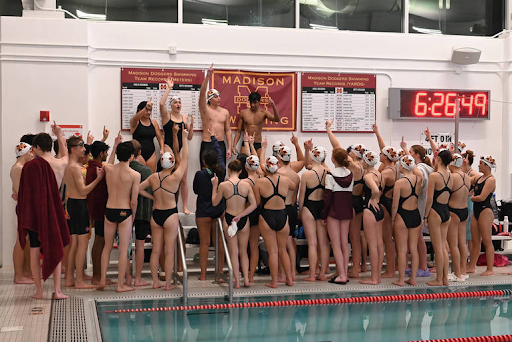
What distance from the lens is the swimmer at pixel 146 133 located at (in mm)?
9945

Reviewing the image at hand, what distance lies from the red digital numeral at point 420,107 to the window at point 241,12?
261cm

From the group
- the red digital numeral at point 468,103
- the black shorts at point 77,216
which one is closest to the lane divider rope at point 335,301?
the black shorts at point 77,216

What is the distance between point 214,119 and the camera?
1030cm

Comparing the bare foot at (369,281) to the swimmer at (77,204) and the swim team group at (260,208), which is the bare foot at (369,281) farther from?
the swimmer at (77,204)

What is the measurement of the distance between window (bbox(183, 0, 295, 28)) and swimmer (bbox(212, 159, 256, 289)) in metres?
3.80

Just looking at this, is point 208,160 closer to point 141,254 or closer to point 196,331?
point 141,254

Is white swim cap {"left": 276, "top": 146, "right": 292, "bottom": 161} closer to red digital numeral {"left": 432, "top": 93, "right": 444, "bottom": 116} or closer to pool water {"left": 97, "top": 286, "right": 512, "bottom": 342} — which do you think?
pool water {"left": 97, "top": 286, "right": 512, "bottom": 342}

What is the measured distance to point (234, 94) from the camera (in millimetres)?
10734

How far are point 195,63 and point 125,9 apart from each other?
1537 millimetres

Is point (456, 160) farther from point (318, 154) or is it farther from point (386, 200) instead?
point (318, 154)

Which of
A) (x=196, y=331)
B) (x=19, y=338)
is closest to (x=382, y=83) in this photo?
(x=196, y=331)

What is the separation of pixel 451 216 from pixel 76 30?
6.42 metres

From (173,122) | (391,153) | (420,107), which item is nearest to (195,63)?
(173,122)

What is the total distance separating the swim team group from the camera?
25.6 feet
